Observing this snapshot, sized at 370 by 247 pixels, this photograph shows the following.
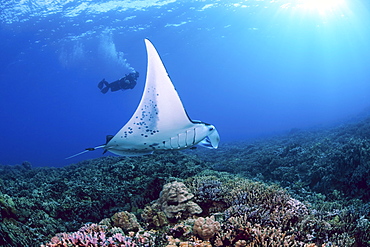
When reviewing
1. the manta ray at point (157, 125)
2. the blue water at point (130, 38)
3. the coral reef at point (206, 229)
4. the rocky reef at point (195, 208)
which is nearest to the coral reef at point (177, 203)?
the rocky reef at point (195, 208)

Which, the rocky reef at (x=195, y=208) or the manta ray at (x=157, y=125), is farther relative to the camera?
the manta ray at (x=157, y=125)

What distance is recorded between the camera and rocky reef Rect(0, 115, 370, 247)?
332cm

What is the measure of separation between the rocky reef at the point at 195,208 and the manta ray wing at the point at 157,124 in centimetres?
116

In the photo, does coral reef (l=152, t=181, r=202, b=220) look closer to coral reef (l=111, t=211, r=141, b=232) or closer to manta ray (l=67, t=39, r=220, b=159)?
coral reef (l=111, t=211, r=141, b=232)

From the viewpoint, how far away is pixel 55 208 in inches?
227

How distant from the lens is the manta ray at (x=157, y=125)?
159 inches

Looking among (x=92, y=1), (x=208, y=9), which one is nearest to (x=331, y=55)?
(x=208, y=9)

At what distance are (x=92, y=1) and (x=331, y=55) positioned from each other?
113783 millimetres

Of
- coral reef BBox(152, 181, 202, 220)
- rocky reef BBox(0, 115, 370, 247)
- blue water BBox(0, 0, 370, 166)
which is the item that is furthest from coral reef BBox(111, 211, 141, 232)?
blue water BBox(0, 0, 370, 166)

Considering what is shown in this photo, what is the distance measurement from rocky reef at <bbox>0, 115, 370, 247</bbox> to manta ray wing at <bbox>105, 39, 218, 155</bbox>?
45.5 inches

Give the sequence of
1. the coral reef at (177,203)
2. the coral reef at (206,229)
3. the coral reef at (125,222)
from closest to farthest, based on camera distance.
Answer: the coral reef at (206,229) → the coral reef at (125,222) → the coral reef at (177,203)

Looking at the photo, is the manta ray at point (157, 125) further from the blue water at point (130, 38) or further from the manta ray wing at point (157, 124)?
the blue water at point (130, 38)

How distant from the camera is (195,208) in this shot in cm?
456

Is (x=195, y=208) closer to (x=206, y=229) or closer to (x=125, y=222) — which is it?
(x=206, y=229)
